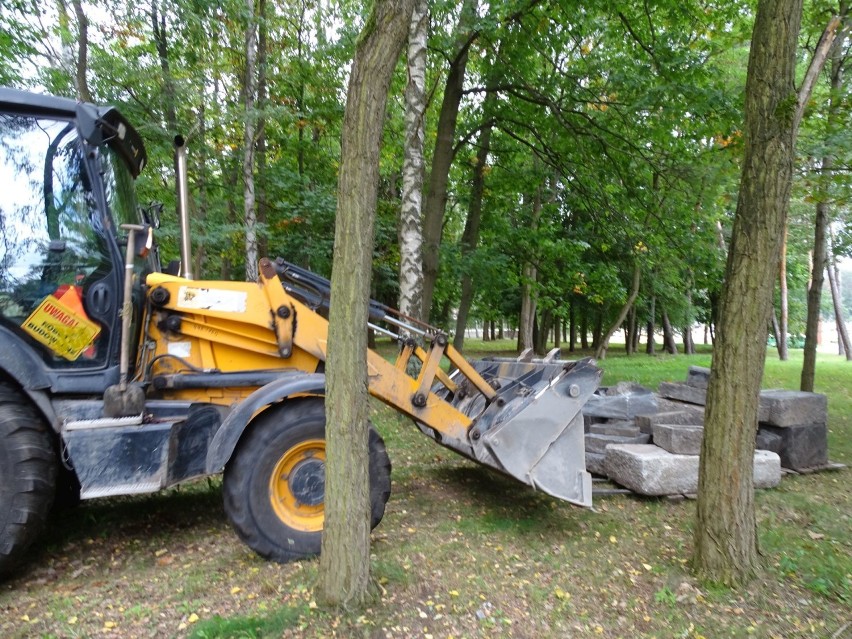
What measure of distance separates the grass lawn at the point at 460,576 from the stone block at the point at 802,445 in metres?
0.80

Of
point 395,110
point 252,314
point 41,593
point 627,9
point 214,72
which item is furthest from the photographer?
point 395,110

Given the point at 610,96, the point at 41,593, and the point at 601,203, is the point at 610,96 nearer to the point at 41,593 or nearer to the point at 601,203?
the point at 601,203

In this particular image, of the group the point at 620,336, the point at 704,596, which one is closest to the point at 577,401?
the point at 704,596

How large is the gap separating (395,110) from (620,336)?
45516mm

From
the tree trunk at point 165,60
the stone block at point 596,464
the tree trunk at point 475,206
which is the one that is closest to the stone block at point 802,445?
the stone block at point 596,464

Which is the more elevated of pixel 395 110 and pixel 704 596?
Result: pixel 395 110

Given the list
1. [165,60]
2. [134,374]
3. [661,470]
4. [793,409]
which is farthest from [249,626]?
[165,60]

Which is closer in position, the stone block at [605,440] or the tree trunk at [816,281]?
the stone block at [605,440]

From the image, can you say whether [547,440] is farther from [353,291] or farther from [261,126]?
[261,126]

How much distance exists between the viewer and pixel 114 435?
13.3 ft

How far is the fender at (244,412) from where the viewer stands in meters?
4.14

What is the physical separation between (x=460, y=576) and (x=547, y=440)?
1312 millimetres

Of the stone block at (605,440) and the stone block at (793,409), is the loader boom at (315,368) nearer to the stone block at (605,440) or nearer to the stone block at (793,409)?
the stone block at (605,440)

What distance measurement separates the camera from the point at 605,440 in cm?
682
